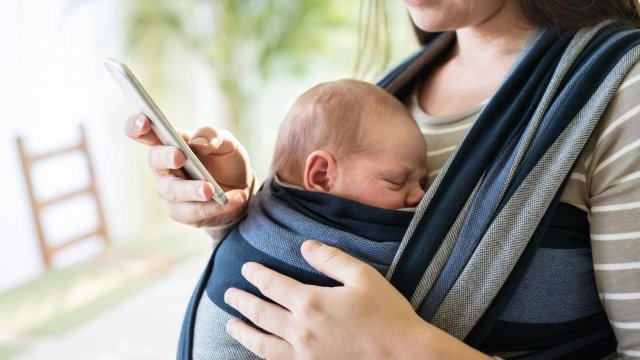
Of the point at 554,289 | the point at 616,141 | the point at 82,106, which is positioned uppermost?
the point at 616,141

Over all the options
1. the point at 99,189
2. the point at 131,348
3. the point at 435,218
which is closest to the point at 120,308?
the point at 131,348

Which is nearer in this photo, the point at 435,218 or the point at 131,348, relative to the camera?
the point at 435,218

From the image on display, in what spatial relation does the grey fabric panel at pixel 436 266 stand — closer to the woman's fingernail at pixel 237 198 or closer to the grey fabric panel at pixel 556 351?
the grey fabric panel at pixel 556 351

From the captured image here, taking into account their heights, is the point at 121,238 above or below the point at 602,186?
below

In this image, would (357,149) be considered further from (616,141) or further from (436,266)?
(616,141)

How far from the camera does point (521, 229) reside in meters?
0.80

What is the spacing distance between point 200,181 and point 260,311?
220 millimetres

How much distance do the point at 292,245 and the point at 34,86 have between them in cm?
286

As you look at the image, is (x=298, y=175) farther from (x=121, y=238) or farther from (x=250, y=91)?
(x=121, y=238)

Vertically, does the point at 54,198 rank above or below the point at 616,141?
below

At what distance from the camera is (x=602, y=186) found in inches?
31.8

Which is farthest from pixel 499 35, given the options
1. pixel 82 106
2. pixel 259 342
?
pixel 82 106

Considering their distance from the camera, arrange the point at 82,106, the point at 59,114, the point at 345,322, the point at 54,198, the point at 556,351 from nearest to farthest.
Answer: the point at 345,322, the point at 556,351, the point at 54,198, the point at 59,114, the point at 82,106

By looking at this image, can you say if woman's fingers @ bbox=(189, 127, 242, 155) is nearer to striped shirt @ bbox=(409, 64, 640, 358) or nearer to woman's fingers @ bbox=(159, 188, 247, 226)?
woman's fingers @ bbox=(159, 188, 247, 226)
